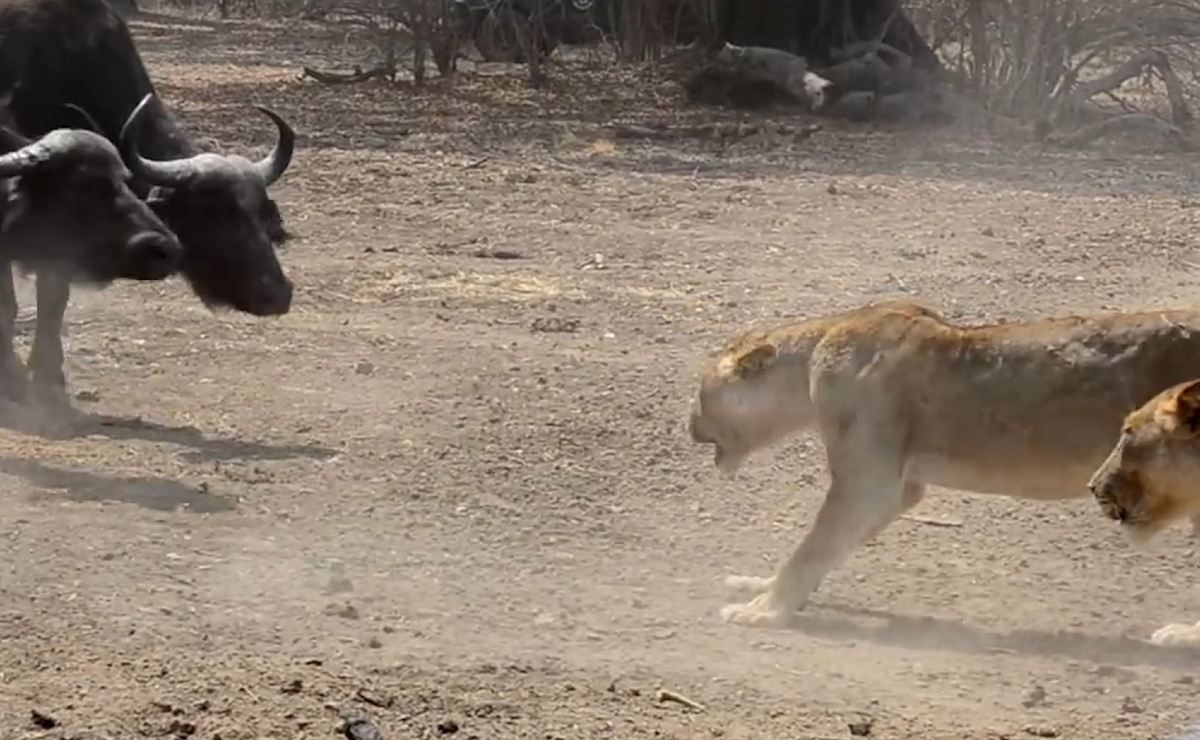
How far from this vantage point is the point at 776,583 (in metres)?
6.95

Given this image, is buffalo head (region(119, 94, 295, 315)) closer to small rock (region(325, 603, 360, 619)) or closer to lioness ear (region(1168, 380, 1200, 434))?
small rock (region(325, 603, 360, 619))

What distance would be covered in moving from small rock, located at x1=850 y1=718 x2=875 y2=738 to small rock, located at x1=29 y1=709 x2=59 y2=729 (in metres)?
1.95

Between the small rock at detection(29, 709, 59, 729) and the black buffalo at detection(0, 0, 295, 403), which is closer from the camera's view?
the small rock at detection(29, 709, 59, 729)

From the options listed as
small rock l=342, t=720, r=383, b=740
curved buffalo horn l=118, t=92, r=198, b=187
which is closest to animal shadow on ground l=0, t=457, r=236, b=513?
curved buffalo horn l=118, t=92, r=198, b=187

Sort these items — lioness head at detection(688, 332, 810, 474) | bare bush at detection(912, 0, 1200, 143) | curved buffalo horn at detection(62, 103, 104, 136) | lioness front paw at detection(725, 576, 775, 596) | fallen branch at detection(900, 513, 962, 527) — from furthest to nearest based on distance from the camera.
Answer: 1. bare bush at detection(912, 0, 1200, 143)
2. curved buffalo horn at detection(62, 103, 104, 136)
3. fallen branch at detection(900, 513, 962, 527)
4. lioness head at detection(688, 332, 810, 474)
5. lioness front paw at detection(725, 576, 775, 596)

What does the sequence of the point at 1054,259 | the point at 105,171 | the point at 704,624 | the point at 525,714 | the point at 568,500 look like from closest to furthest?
the point at 525,714
the point at 704,624
the point at 568,500
the point at 105,171
the point at 1054,259

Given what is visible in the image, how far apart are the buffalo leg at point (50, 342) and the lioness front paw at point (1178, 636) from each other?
4.81 meters

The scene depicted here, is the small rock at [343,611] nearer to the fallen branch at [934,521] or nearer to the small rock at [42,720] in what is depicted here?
the small rock at [42,720]

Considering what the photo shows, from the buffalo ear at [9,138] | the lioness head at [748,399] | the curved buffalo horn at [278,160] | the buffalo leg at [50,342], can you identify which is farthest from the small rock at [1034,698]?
the buffalo ear at [9,138]

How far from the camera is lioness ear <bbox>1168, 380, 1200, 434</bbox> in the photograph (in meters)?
6.02

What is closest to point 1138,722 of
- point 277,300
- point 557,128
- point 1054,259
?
point 277,300

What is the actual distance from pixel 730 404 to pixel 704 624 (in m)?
0.80

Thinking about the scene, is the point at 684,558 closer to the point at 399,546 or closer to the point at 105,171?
the point at 399,546

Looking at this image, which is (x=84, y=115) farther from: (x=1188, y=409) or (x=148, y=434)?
(x=1188, y=409)
